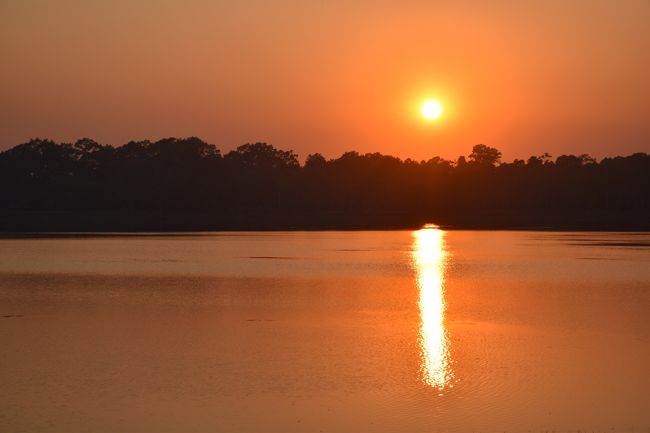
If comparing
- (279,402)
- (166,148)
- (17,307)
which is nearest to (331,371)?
(279,402)

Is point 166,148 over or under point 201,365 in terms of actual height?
over

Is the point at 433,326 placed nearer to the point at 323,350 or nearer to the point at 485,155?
the point at 323,350

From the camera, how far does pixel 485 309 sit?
59.1 feet

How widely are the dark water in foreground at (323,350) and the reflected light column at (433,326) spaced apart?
0.19 ft

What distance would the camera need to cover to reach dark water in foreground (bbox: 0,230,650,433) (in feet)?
31.0

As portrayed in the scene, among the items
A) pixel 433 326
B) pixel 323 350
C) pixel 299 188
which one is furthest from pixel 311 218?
pixel 323 350

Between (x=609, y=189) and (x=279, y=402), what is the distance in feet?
285

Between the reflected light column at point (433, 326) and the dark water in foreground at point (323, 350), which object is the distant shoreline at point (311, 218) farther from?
the dark water in foreground at point (323, 350)

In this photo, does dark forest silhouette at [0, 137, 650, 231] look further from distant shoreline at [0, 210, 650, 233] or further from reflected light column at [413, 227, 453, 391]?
reflected light column at [413, 227, 453, 391]

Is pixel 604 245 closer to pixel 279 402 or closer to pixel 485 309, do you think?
pixel 485 309

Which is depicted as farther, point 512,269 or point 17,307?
point 512,269

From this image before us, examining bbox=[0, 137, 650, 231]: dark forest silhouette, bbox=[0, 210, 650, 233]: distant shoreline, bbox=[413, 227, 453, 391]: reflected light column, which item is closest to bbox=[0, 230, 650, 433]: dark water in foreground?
bbox=[413, 227, 453, 391]: reflected light column

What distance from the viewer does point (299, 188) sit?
326 ft

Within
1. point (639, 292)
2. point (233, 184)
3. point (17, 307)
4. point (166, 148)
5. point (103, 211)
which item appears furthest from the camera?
point (166, 148)
